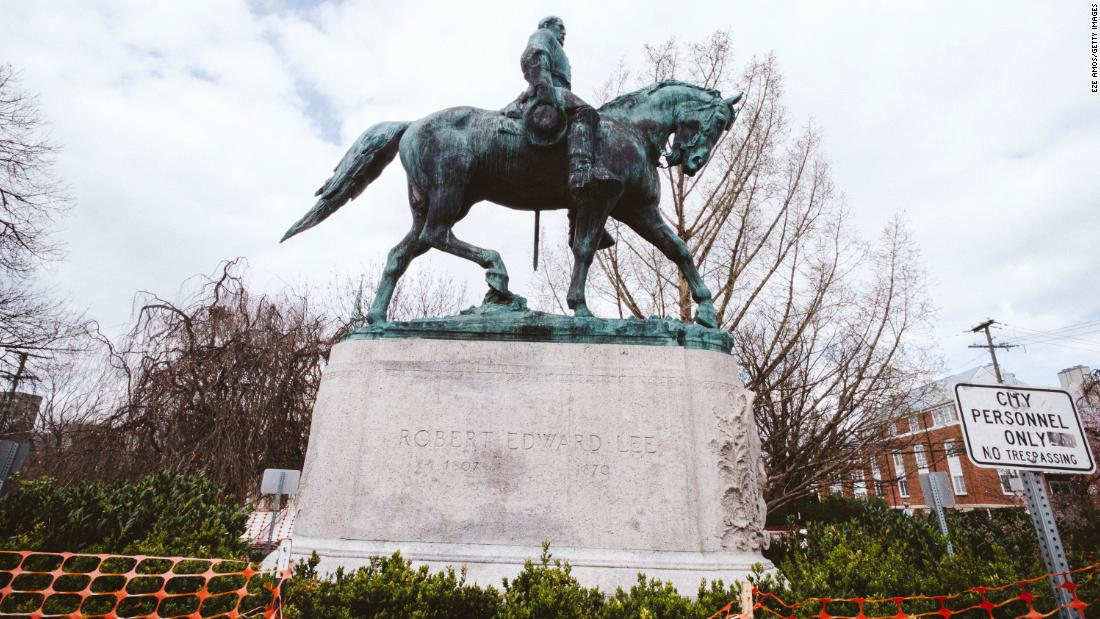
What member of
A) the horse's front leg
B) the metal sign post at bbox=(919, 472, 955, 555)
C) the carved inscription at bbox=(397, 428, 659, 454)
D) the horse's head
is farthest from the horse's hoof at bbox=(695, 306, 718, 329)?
the metal sign post at bbox=(919, 472, 955, 555)

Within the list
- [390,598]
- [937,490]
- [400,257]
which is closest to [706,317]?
[400,257]

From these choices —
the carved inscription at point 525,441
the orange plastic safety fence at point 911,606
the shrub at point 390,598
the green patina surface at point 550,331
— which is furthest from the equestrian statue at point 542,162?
the orange plastic safety fence at point 911,606

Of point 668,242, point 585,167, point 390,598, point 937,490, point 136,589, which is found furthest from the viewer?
point 937,490

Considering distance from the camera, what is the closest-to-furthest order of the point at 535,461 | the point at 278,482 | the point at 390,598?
the point at 390,598
the point at 535,461
the point at 278,482

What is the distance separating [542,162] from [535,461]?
127 inches

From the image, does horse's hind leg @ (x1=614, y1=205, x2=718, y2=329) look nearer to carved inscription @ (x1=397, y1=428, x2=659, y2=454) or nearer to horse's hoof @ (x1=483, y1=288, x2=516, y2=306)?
horse's hoof @ (x1=483, y1=288, x2=516, y2=306)

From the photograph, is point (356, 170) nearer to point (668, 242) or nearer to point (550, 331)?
point (550, 331)

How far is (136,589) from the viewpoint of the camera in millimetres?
3795

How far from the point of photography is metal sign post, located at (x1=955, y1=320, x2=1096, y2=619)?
3232 millimetres

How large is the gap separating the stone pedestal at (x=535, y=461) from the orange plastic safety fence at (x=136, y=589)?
0.88 m

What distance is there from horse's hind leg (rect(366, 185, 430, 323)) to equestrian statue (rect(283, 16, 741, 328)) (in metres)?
0.01

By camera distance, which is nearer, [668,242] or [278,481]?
[668,242]

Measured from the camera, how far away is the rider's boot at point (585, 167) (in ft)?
20.4

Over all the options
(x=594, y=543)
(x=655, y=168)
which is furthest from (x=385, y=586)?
(x=655, y=168)
